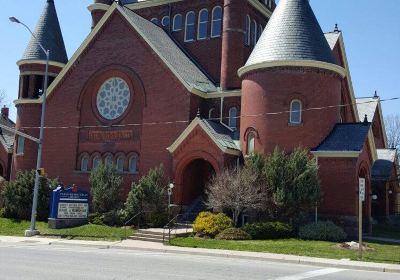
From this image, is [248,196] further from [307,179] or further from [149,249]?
[149,249]

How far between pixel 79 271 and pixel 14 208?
74.9 feet

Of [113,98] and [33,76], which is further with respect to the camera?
[33,76]

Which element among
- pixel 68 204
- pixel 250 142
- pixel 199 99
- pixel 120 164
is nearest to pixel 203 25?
pixel 199 99

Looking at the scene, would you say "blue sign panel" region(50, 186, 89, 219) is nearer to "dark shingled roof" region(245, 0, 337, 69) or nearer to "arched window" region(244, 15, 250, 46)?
"dark shingled roof" region(245, 0, 337, 69)

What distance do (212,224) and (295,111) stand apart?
29.3ft

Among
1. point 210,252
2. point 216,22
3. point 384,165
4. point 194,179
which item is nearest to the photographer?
point 210,252

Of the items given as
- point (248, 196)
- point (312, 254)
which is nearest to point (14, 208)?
point (248, 196)

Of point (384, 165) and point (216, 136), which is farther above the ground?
point (216, 136)

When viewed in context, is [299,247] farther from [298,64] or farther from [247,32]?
[247,32]

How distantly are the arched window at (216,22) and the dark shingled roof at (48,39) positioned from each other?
495 inches

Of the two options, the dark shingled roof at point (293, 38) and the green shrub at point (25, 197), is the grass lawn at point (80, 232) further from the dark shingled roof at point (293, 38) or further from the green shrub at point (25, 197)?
the dark shingled roof at point (293, 38)

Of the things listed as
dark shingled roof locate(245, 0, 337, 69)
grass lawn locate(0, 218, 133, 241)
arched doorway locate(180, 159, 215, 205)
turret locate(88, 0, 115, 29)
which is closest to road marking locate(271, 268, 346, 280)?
grass lawn locate(0, 218, 133, 241)

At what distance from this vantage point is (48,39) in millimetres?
43375

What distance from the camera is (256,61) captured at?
3152 cm
